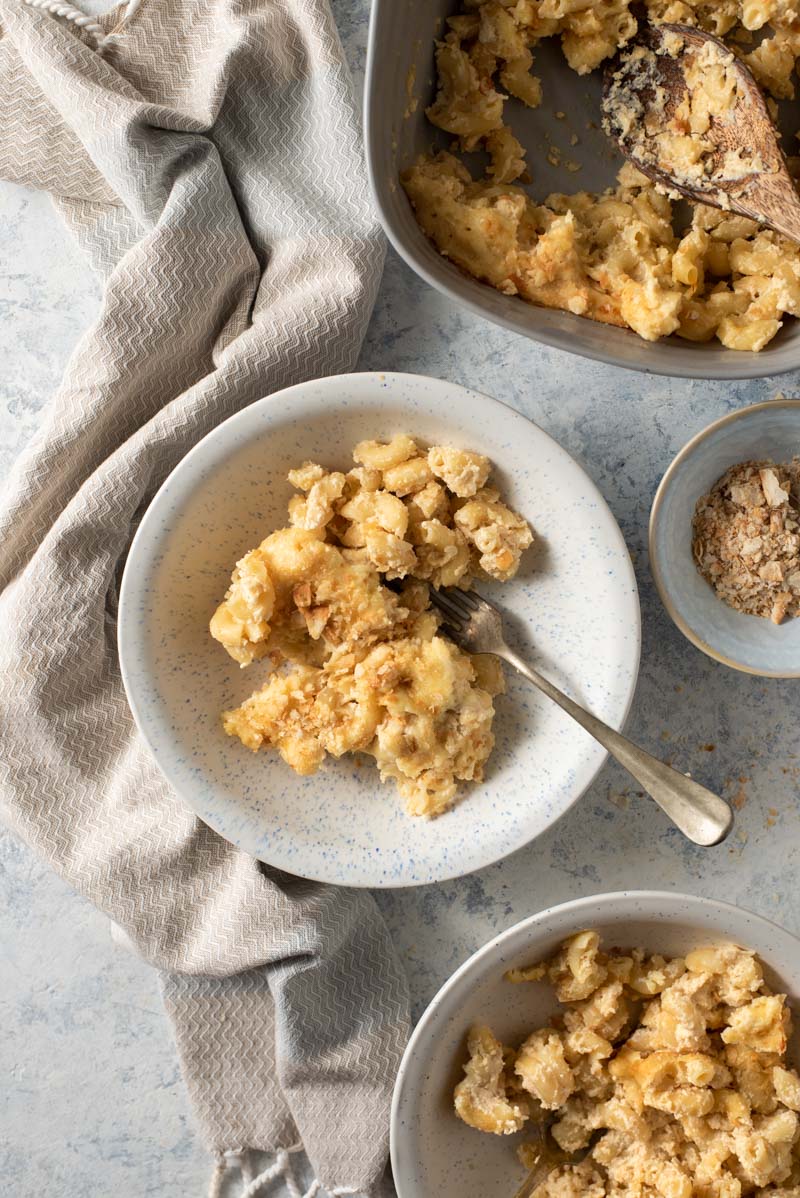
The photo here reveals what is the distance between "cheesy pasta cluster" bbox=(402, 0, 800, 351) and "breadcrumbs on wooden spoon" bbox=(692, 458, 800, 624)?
0.24 metres

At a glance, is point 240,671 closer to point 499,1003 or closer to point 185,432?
point 185,432

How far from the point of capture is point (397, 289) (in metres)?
1.83

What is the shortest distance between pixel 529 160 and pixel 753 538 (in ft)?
2.36

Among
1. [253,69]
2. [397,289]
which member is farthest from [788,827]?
[253,69]

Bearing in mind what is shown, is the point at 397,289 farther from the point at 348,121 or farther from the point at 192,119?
the point at 192,119

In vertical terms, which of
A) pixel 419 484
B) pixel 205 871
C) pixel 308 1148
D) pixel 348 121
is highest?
pixel 348 121

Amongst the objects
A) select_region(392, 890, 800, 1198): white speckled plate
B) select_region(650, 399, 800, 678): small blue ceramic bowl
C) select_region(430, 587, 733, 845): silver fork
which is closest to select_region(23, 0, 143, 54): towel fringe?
select_region(430, 587, 733, 845): silver fork

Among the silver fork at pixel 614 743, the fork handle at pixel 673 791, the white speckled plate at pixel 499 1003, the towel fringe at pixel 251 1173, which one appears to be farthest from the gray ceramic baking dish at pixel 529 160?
the towel fringe at pixel 251 1173

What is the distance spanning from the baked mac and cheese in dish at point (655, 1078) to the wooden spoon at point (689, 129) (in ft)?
3.83

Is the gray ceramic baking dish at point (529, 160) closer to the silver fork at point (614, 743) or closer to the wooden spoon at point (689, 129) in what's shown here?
the wooden spoon at point (689, 129)

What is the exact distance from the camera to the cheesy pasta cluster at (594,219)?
1579mm

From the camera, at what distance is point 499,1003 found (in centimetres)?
173

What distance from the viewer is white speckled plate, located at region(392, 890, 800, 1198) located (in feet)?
5.33

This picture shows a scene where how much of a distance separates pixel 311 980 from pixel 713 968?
0.67 meters
